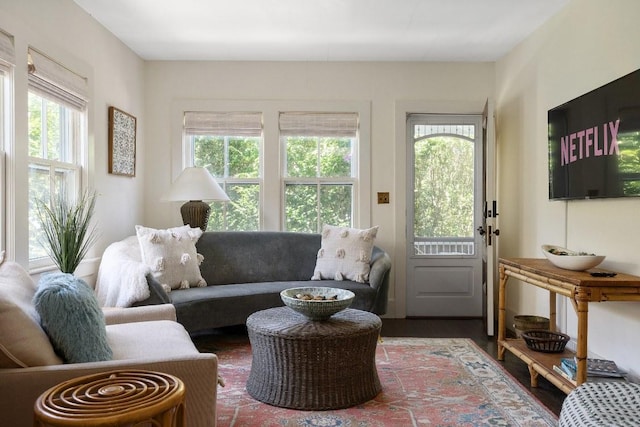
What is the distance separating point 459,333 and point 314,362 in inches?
80.0

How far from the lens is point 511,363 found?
3.32m

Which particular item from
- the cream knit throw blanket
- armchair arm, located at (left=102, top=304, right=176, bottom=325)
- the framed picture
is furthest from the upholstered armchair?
the framed picture

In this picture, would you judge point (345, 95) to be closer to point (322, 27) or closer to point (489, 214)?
point (322, 27)

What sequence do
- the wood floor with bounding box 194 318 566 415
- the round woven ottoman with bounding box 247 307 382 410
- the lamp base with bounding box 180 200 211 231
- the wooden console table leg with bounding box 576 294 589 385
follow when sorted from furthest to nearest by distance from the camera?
1. the lamp base with bounding box 180 200 211 231
2. the wood floor with bounding box 194 318 566 415
3. the round woven ottoman with bounding box 247 307 382 410
4. the wooden console table leg with bounding box 576 294 589 385

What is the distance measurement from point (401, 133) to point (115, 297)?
291cm

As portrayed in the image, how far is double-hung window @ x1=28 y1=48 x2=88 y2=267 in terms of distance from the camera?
2949mm

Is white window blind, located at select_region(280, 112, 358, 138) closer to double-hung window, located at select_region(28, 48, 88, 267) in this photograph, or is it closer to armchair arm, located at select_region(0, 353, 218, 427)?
double-hung window, located at select_region(28, 48, 88, 267)

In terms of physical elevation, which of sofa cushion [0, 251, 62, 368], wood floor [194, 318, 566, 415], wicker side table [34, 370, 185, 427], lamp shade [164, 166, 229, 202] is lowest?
wood floor [194, 318, 566, 415]

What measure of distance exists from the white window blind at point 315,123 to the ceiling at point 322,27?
533mm

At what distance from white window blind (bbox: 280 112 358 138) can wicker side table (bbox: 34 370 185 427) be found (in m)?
3.43

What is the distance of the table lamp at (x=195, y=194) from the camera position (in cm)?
414

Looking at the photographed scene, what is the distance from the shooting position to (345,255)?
162 inches

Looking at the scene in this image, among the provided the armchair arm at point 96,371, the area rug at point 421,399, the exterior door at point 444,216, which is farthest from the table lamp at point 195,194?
the armchair arm at point 96,371

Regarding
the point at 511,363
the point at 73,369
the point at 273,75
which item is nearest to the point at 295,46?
the point at 273,75
